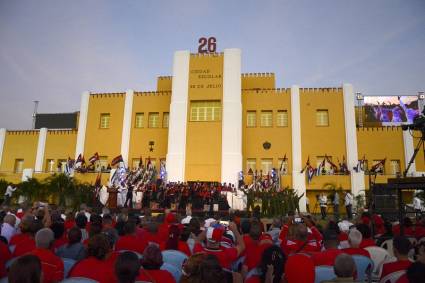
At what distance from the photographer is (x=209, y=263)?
243 centimetres

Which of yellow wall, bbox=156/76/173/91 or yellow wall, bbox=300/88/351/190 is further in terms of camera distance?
yellow wall, bbox=156/76/173/91

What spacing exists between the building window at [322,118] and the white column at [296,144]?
1504 mm

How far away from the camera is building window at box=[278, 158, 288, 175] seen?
26356 mm

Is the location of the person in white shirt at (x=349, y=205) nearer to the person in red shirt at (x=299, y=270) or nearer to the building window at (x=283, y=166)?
the building window at (x=283, y=166)

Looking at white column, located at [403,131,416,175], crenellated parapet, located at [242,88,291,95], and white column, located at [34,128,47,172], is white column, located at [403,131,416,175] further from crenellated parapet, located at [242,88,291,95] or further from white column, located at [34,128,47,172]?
white column, located at [34,128,47,172]

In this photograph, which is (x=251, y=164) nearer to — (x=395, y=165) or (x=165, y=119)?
(x=165, y=119)

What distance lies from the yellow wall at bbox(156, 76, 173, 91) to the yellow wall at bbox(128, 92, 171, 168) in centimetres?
260

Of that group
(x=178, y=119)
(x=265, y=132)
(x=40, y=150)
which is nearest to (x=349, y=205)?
(x=265, y=132)

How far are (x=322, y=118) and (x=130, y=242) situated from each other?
2452cm

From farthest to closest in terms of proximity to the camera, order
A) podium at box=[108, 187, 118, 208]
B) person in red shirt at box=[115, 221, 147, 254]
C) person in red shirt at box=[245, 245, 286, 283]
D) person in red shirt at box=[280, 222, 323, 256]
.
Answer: podium at box=[108, 187, 118, 208] → person in red shirt at box=[115, 221, 147, 254] → person in red shirt at box=[280, 222, 323, 256] → person in red shirt at box=[245, 245, 286, 283]

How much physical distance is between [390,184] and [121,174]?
1867cm

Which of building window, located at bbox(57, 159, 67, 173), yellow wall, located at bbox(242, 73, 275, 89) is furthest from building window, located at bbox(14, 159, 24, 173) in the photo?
yellow wall, located at bbox(242, 73, 275, 89)

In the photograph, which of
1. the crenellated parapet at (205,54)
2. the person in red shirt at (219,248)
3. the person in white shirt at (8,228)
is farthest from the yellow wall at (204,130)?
the person in red shirt at (219,248)

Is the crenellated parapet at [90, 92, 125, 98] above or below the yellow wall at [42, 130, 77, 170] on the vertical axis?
above
